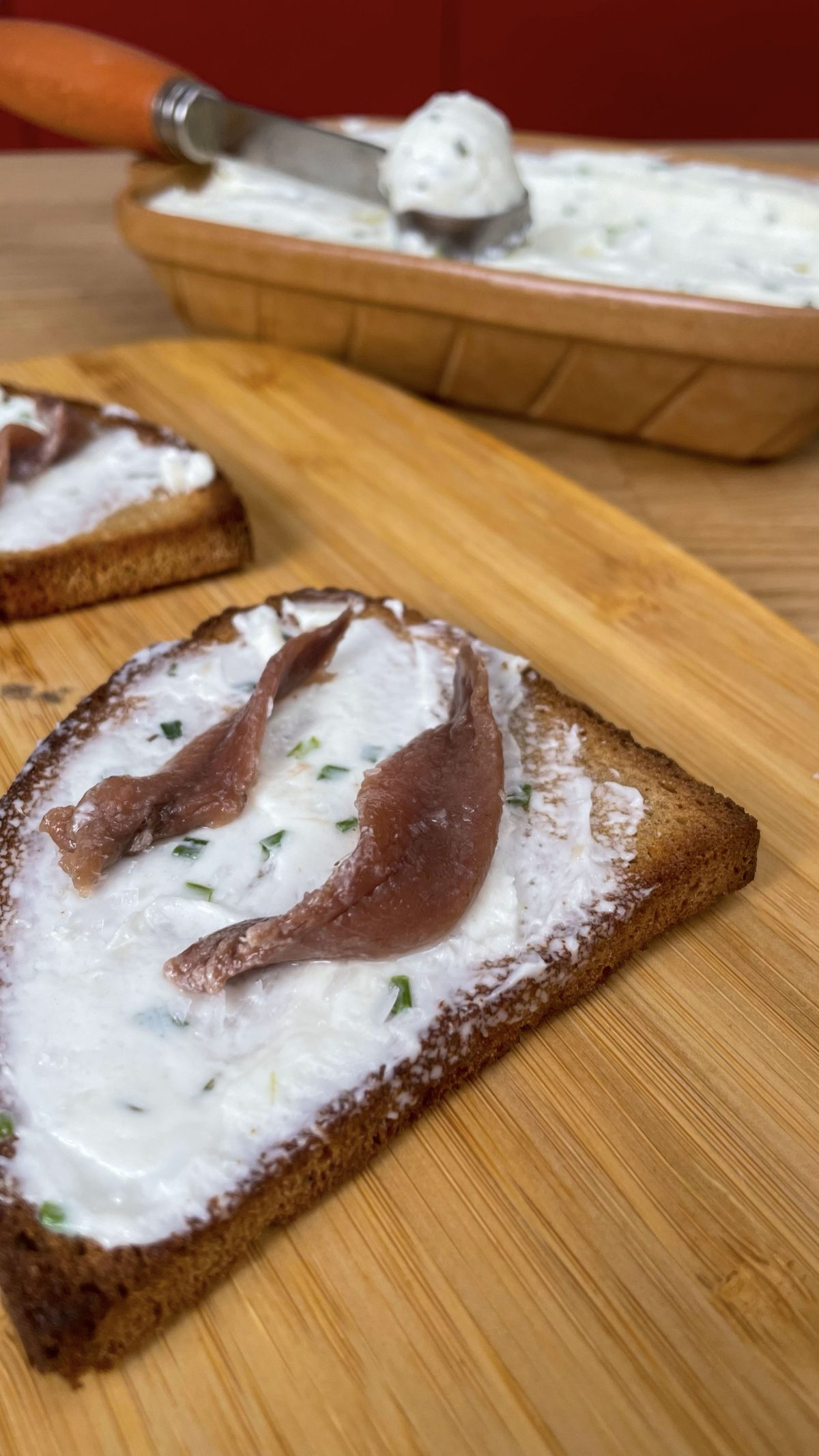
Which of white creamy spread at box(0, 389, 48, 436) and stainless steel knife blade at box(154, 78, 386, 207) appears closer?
white creamy spread at box(0, 389, 48, 436)

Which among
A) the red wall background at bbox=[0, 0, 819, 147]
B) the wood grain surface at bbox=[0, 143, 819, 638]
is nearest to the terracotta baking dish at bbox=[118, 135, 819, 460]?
the wood grain surface at bbox=[0, 143, 819, 638]

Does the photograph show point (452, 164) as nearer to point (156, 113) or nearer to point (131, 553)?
point (156, 113)

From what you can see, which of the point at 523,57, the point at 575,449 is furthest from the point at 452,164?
the point at 523,57

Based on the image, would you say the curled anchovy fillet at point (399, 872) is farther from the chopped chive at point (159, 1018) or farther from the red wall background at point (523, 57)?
the red wall background at point (523, 57)

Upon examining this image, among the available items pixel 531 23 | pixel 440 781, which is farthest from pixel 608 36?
pixel 440 781

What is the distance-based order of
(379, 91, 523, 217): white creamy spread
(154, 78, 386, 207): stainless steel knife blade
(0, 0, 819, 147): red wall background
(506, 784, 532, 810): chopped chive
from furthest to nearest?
(0, 0, 819, 147): red wall background → (154, 78, 386, 207): stainless steel knife blade → (379, 91, 523, 217): white creamy spread → (506, 784, 532, 810): chopped chive

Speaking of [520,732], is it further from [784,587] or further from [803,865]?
[784,587]

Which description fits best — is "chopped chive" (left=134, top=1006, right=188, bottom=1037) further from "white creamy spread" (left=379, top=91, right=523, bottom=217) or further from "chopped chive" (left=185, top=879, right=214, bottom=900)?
"white creamy spread" (left=379, top=91, right=523, bottom=217)
